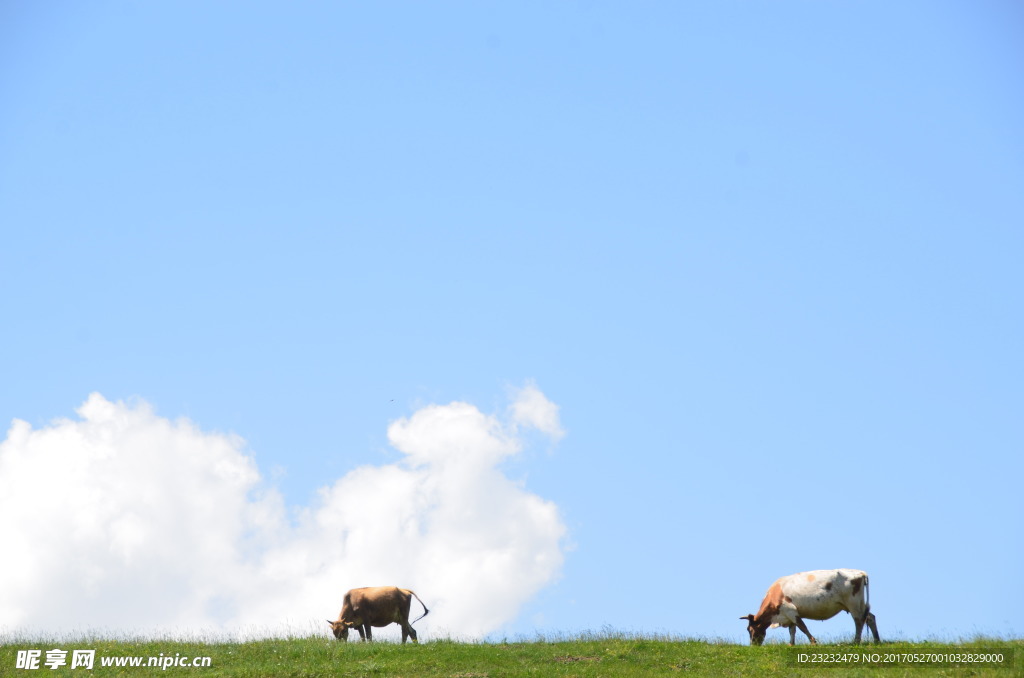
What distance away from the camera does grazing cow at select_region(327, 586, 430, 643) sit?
3425cm

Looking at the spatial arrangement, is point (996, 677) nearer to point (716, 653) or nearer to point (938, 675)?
point (938, 675)

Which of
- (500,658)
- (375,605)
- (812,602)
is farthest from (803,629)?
(375,605)

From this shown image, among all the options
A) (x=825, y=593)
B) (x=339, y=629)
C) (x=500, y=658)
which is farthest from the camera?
(x=339, y=629)

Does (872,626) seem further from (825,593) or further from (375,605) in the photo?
(375,605)

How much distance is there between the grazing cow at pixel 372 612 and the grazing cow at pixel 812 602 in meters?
11.5

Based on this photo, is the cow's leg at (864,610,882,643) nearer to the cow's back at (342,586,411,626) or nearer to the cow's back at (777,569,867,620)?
the cow's back at (777,569,867,620)

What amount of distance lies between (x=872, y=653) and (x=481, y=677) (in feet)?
35.7

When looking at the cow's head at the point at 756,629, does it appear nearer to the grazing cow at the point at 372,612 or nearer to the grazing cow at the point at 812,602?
the grazing cow at the point at 812,602

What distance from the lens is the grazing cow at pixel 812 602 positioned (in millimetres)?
30781

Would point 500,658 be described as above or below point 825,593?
below

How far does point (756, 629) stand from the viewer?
32.3 m

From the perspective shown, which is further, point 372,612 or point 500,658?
point 372,612

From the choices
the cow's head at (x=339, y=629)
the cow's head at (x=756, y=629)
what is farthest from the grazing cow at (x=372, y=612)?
the cow's head at (x=756, y=629)

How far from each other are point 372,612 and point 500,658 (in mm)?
7719
